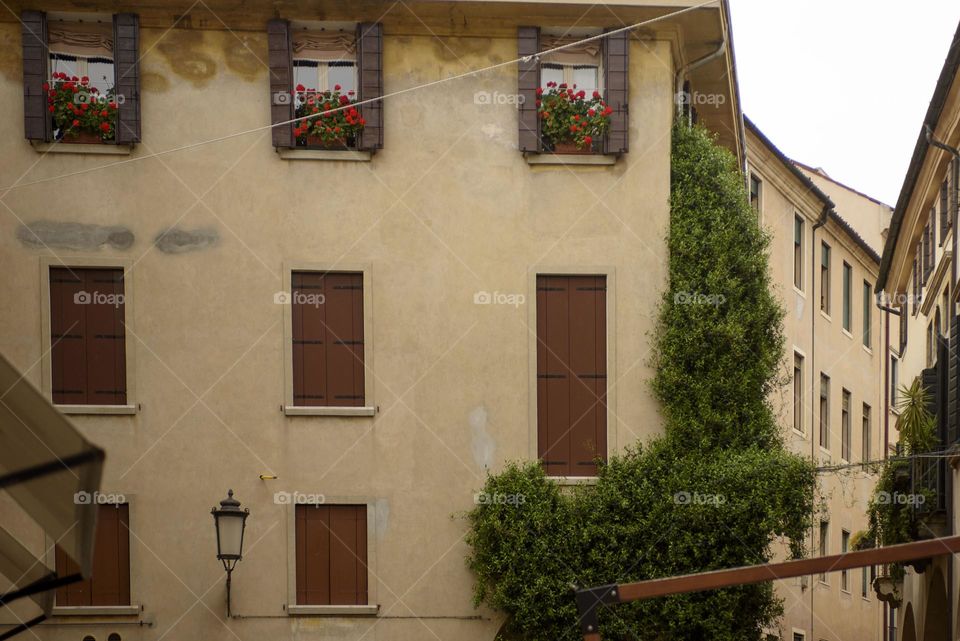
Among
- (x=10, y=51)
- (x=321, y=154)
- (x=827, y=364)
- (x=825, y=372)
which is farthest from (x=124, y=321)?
(x=827, y=364)

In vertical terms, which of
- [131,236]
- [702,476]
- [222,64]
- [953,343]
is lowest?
[702,476]

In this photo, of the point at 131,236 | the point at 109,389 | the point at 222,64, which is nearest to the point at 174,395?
the point at 109,389

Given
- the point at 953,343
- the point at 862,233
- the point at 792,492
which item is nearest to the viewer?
the point at 792,492

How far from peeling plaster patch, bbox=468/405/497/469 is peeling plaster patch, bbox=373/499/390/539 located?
4.46ft

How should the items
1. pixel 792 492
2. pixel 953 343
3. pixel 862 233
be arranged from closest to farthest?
pixel 792 492
pixel 953 343
pixel 862 233

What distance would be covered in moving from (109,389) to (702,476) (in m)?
8.03

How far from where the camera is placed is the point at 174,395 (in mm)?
21766

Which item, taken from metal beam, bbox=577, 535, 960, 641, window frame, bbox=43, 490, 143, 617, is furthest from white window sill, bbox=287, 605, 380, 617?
metal beam, bbox=577, 535, 960, 641

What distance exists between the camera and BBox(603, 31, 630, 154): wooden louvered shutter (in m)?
22.2

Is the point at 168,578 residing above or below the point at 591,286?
below

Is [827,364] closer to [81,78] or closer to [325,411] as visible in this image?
[325,411]

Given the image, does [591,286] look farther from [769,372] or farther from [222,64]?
[222,64]

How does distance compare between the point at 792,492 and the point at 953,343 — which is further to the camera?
the point at 953,343

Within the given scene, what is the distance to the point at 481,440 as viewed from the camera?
21.9 m
